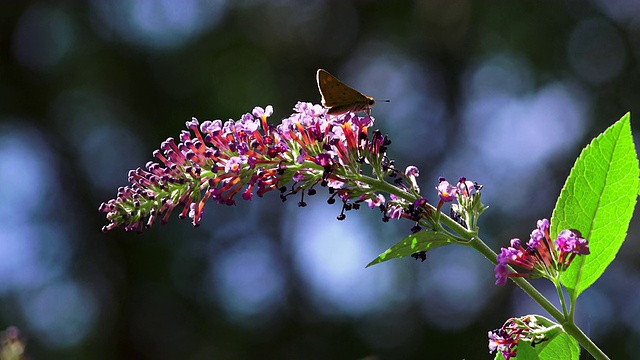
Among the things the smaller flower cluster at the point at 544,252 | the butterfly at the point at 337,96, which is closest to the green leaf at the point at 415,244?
the smaller flower cluster at the point at 544,252

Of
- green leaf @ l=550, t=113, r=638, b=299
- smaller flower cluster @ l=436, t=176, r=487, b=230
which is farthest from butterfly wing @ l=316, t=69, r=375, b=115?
green leaf @ l=550, t=113, r=638, b=299

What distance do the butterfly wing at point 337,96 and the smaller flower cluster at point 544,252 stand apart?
22 centimetres

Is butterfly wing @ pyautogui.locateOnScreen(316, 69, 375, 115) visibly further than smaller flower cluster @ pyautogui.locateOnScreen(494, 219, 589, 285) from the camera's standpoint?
Yes

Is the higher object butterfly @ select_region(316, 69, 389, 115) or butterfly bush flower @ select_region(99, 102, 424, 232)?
butterfly @ select_region(316, 69, 389, 115)

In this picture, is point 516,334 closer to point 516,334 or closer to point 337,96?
point 516,334

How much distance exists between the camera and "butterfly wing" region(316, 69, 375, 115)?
0.70 meters

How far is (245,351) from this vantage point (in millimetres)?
3057

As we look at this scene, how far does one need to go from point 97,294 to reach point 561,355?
2924 millimetres

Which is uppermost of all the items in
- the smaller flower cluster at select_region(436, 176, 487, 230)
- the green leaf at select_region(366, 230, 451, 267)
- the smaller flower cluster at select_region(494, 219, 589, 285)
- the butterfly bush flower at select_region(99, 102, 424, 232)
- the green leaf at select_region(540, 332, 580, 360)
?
the butterfly bush flower at select_region(99, 102, 424, 232)

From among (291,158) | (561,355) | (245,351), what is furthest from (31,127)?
(561,355)

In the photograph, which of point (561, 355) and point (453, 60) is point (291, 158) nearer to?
point (561, 355)

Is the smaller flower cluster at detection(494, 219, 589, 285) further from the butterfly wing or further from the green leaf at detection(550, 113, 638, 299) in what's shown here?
the butterfly wing

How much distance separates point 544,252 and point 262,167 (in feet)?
0.88

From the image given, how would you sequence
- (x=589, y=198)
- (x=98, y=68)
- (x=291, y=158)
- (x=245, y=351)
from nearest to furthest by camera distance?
(x=589, y=198) < (x=291, y=158) < (x=245, y=351) < (x=98, y=68)
